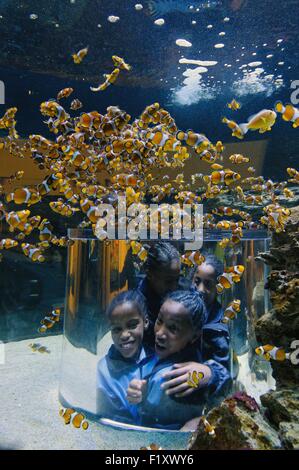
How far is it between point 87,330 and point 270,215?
1.99m

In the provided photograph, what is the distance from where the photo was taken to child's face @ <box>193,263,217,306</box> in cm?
296

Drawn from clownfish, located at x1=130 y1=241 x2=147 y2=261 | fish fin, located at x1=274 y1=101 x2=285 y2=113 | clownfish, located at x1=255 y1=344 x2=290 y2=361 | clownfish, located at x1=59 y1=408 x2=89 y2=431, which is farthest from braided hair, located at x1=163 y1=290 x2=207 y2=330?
fish fin, located at x1=274 y1=101 x2=285 y2=113

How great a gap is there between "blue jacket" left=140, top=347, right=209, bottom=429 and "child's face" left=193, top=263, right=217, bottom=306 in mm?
485

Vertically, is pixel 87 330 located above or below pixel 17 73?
below

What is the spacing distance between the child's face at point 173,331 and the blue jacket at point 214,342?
70mm

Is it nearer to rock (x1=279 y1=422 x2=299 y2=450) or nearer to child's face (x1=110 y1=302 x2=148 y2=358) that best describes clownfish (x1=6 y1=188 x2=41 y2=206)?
child's face (x1=110 y1=302 x2=148 y2=358)

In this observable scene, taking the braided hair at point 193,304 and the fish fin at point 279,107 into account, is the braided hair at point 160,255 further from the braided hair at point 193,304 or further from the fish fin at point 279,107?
the fish fin at point 279,107

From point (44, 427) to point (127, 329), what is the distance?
109 cm

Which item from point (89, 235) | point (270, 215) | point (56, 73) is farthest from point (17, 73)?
point (270, 215)

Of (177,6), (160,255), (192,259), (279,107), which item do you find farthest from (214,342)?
(177,6)

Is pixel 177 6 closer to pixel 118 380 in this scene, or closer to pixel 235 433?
pixel 118 380

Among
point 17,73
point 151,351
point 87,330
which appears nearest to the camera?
point 151,351

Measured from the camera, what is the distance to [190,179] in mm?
8367
